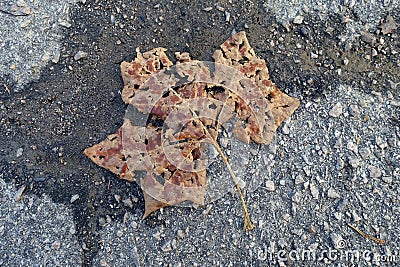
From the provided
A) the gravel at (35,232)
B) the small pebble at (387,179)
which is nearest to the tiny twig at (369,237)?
the small pebble at (387,179)

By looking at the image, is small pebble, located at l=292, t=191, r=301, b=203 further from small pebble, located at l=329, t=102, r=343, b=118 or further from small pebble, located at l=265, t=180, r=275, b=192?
small pebble, located at l=329, t=102, r=343, b=118

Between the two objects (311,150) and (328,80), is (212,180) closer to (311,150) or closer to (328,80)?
(311,150)

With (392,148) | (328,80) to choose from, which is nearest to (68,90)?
(328,80)

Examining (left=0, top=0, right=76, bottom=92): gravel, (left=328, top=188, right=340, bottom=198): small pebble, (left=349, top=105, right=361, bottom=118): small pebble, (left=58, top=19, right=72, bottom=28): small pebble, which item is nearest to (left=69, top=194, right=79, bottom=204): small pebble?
(left=0, top=0, right=76, bottom=92): gravel

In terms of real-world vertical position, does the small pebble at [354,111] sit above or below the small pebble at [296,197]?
above

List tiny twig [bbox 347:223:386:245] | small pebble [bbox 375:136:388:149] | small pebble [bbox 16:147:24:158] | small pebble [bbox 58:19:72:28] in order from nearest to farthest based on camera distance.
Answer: tiny twig [bbox 347:223:386:245] < small pebble [bbox 375:136:388:149] < small pebble [bbox 16:147:24:158] < small pebble [bbox 58:19:72:28]

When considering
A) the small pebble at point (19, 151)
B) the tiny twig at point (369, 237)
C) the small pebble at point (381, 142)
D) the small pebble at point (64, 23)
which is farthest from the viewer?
the small pebble at point (64, 23)

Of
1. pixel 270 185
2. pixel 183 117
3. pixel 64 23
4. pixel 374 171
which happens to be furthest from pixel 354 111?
pixel 64 23

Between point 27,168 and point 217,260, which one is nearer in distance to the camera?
point 217,260

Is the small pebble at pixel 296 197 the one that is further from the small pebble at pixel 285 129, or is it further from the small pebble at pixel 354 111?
the small pebble at pixel 354 111
